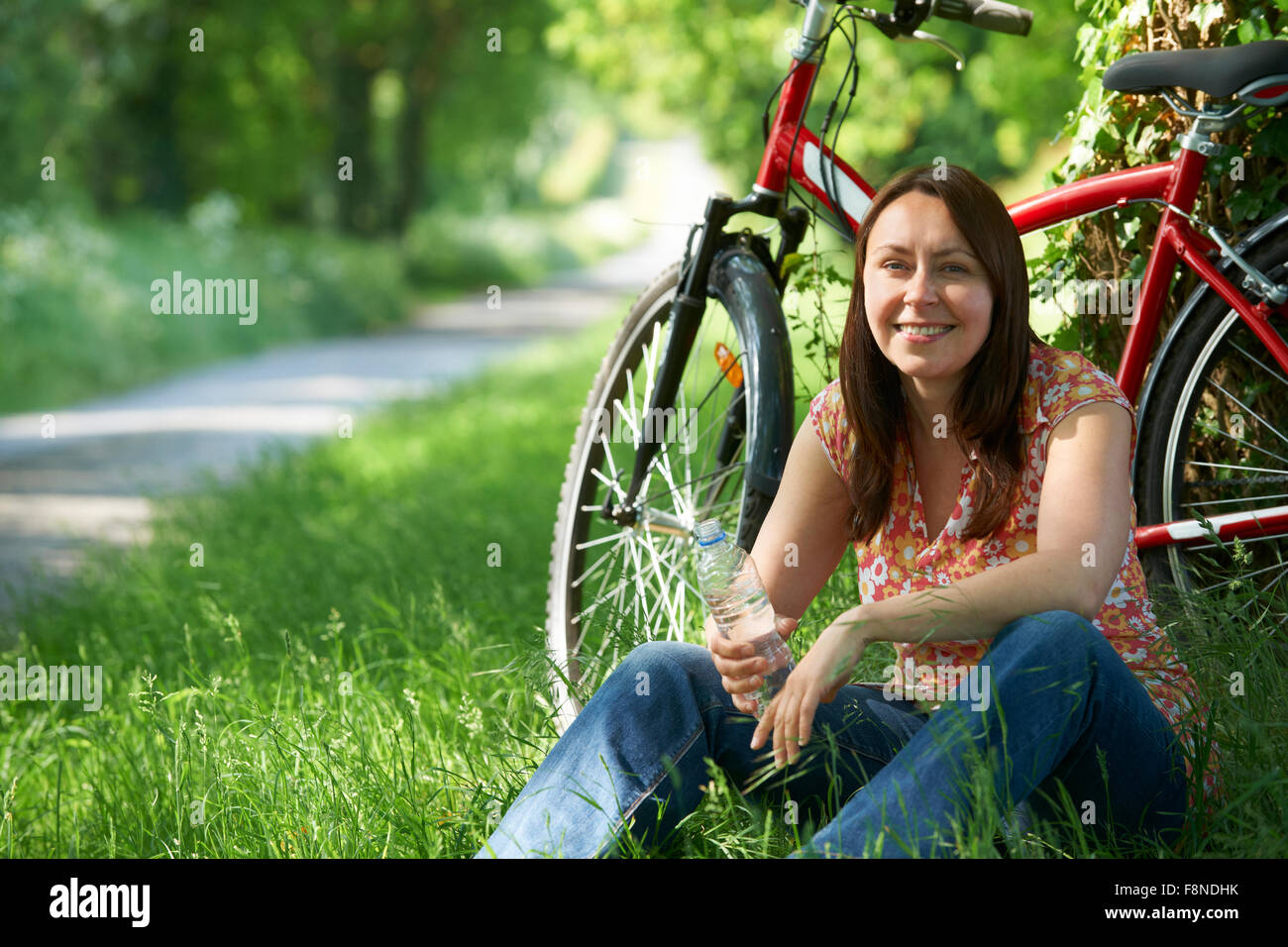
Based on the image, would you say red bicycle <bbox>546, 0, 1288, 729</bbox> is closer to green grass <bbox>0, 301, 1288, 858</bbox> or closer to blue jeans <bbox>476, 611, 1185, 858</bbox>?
green grass <bbox>0, 301, 1288, 858</bbox>

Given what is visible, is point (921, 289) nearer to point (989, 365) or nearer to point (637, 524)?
point (989, 365)

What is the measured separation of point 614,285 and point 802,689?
96.1 feet

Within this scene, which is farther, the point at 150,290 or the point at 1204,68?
the point at 150,290

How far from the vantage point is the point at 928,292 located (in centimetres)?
228

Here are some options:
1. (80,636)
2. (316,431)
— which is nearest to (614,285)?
(316,431)

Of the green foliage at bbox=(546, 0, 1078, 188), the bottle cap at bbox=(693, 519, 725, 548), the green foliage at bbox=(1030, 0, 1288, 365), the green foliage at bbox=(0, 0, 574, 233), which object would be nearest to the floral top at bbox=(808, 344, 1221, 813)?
the bottle cap at bbox=(693, 519, 725, 548)

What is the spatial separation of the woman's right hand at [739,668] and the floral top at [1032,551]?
287 mm

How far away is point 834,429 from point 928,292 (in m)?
0.33

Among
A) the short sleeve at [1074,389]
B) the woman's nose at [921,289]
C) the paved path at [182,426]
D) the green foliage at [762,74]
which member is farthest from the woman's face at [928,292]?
the green foliage at [762,74]

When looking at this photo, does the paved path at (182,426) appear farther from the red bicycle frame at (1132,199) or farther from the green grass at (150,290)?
the red bicycle frame at (1132,199)

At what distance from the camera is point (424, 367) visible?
14.4m

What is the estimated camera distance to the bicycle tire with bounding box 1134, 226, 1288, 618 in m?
2.82

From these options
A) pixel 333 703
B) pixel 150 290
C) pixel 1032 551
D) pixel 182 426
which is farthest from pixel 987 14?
pixel 150 290
